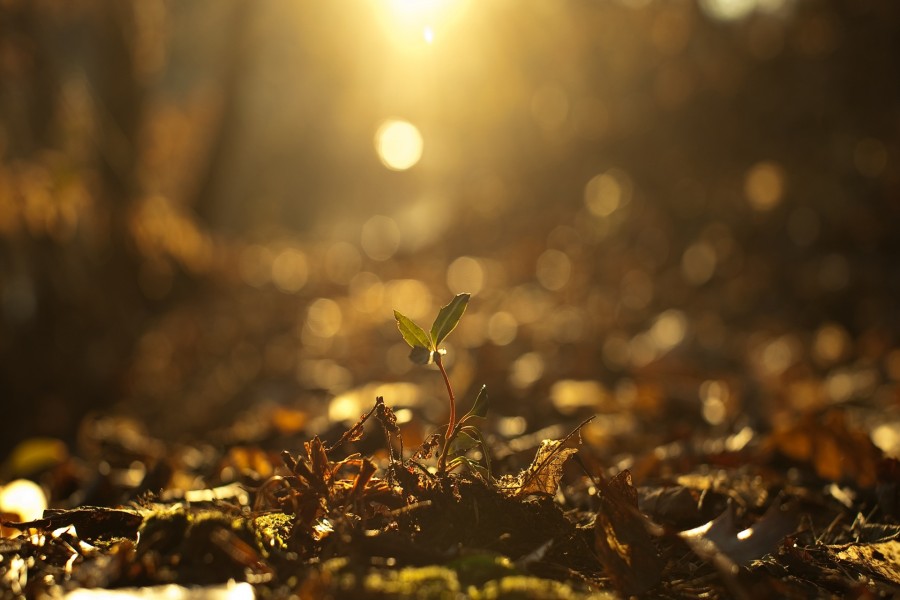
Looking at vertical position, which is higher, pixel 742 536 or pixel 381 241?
pixel 381 241

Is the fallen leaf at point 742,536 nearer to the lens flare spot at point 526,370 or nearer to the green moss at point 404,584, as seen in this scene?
the green moss at point 404,584

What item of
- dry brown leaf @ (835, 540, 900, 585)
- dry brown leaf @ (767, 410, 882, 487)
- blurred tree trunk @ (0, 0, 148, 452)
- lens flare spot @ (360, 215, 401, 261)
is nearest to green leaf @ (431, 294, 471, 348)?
dry brown leaf @ (835, 540, 900, 585)

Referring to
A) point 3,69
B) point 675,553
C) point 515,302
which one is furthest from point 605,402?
point 3,69

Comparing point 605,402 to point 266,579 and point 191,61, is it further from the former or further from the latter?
point 191,61

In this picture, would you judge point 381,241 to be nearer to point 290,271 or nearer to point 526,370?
point 290,271

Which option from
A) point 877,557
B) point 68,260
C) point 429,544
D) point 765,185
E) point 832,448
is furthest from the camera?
point 765,185

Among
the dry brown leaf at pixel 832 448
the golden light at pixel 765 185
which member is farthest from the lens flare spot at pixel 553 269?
the dry brown leaf at pixel 832 448

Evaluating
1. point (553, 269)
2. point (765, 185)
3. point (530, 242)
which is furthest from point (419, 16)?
point (765, 185)
